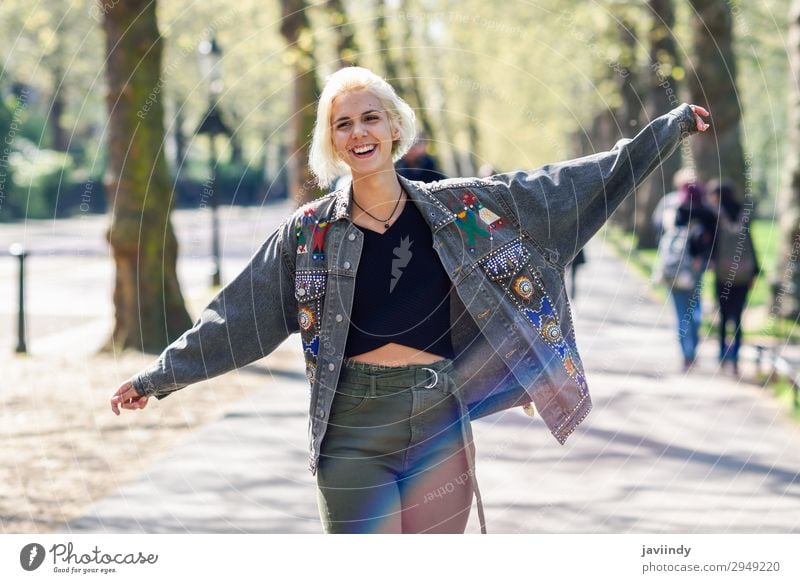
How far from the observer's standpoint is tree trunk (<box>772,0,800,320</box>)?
1370 centimetres

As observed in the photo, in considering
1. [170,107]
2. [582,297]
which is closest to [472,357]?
[582,297]

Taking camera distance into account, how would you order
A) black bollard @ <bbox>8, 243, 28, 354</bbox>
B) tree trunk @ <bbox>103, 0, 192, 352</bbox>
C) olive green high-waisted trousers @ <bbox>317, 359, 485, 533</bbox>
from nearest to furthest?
1. olive green high-waisted trousers @ <bbox>317, 359, 485, 533</bbox>
2. tree trunk @ <bbox>103, 0, 192, 352</bbox>
3. black bollard @ <bbox>8, 243, 28, 354</bbox>

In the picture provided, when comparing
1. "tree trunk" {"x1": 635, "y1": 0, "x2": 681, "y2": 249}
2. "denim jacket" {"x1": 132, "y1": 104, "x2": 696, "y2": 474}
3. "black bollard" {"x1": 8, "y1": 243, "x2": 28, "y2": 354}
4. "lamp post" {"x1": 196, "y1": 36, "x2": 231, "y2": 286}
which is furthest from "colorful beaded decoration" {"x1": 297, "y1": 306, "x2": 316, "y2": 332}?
"tree trunk" {"x1": 635, "y1": 0, "x2": 681, "y2": 249}

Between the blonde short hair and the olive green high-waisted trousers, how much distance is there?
67 cm

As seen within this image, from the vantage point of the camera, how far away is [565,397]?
4.01 metres

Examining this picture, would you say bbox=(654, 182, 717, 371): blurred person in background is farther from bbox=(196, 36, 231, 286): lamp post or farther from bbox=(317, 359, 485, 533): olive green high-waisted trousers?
bbox=(317, 359, 485, 533): olive green high-waisted trousers

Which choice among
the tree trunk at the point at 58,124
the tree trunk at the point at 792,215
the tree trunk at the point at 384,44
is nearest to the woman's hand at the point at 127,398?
the tree trunk at the point at 792,215

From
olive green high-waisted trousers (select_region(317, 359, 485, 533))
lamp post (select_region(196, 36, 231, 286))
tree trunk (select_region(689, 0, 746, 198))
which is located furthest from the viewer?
lamp post (select_region(196, 36, 231, 286))

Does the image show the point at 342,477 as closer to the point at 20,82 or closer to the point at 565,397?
the point at 565,397

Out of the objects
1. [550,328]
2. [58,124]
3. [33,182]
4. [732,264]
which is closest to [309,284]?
[550,328]

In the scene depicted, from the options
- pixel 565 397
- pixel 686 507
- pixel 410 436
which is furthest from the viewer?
pixel 686 507

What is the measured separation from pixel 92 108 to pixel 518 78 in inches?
1159

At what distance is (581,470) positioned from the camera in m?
7.95

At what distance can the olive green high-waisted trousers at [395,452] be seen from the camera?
147 inches
